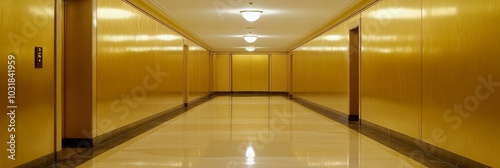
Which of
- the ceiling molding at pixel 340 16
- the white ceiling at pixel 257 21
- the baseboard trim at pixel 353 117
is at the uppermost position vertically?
the white ceiling at pixel 257 21

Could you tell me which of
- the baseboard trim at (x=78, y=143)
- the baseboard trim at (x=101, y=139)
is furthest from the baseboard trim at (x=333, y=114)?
the baseboard trim at (x=78, y=143)

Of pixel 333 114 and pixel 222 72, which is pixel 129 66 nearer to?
pixel 333 114

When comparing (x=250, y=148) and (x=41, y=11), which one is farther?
(x=250, y=148)

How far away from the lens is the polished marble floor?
6270 mm

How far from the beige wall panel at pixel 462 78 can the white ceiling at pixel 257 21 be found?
4573 millimetres

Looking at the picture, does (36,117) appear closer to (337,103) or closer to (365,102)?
(365,102)

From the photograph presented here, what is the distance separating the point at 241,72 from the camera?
3200 centimetres

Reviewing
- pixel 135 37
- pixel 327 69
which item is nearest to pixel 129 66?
pixel 135 37

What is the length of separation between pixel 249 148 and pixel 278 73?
24.3m

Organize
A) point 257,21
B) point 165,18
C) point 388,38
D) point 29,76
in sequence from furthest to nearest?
point 257,21 → point 165,18 → point 388,38 → point 29,76

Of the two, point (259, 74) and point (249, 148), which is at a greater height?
point (259, 74)

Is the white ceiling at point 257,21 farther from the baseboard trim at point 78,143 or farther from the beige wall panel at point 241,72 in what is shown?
the beige wall panel at point 241,72

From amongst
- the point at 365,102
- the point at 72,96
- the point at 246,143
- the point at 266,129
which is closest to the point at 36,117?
the point at 72,96

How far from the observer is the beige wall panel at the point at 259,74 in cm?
3198
